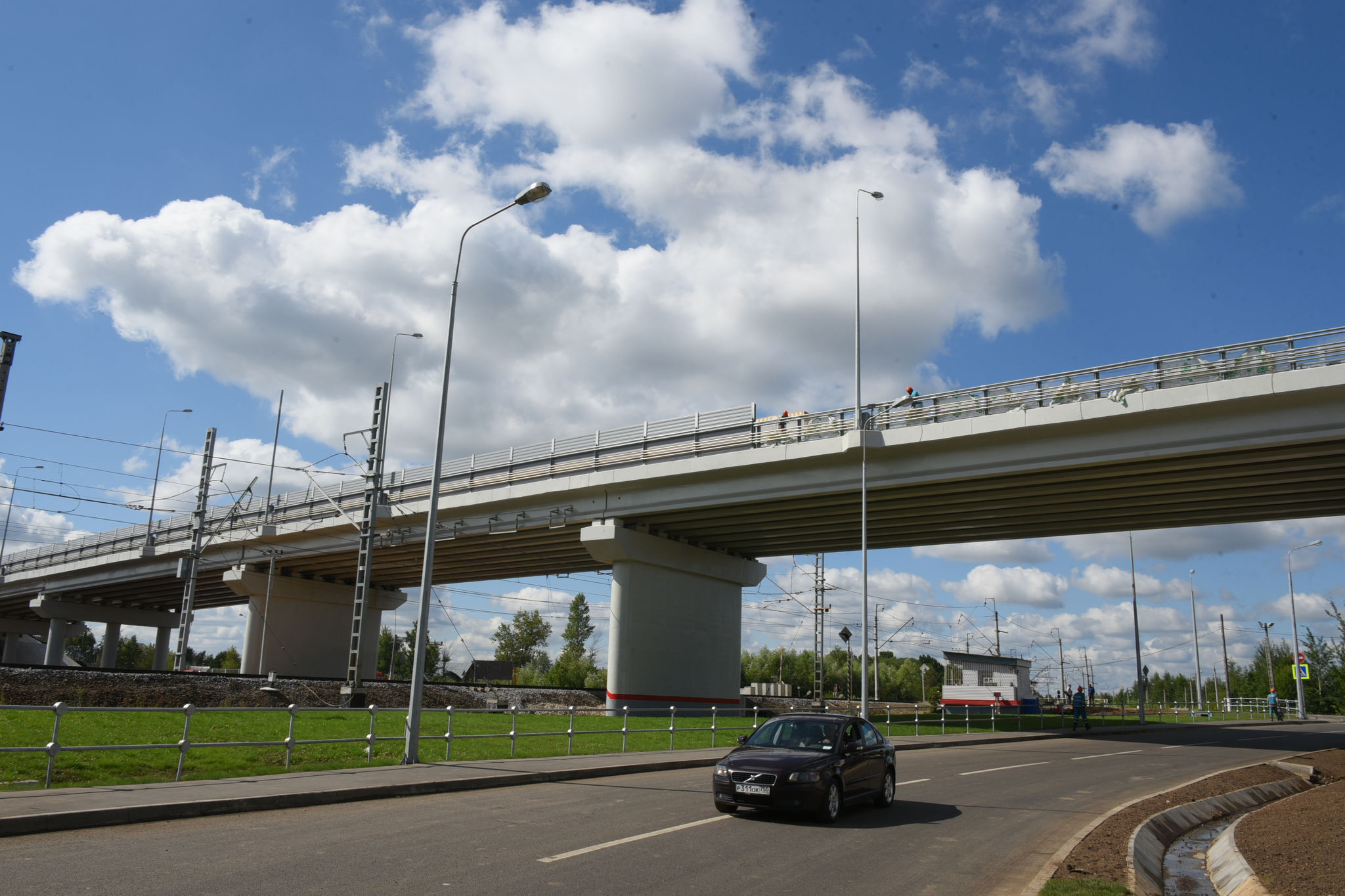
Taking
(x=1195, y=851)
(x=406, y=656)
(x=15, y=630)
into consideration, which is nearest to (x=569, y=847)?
(x=1195, y=851)

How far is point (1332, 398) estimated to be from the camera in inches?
905

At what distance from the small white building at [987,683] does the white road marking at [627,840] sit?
42595mm

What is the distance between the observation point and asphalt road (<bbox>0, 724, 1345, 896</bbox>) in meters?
7.45

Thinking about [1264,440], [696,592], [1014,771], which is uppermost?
[1264,440]

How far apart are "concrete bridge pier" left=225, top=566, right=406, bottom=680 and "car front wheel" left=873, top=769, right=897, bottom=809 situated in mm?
42891

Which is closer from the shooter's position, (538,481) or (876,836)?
(876,836)

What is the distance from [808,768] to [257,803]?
6833 millimetres

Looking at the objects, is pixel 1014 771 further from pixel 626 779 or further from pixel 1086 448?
pixel 1086 448

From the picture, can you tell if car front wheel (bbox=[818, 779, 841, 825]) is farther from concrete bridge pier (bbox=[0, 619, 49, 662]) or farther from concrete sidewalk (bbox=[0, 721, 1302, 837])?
concrete bridge pier (bbox=[0, 619, 49, 662])

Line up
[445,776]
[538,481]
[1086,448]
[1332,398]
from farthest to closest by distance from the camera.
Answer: [538,481], [1086,448], [1332,398], [445,776]

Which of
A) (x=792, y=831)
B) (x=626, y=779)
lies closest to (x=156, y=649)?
(x=626, y=779)

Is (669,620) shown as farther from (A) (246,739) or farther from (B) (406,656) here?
(B) (406,656)

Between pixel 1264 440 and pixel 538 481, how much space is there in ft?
86.1

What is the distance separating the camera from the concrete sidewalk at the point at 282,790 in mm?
9562
